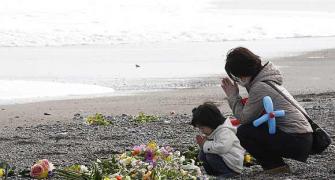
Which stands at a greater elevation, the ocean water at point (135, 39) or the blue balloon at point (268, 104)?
the blue balloon at point (268, 104)

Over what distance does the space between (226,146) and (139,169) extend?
879 millimetres

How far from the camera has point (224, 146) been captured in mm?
5543

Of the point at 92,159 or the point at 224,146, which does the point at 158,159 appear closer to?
the point at 224,146

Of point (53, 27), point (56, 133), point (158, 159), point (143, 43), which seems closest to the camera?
point (158, 159)

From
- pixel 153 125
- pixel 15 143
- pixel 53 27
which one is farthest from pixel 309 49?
pixel 15 143

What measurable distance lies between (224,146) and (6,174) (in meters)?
1.52

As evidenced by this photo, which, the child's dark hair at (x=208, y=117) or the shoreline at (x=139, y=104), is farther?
the shoreline at (x=139, y=104)

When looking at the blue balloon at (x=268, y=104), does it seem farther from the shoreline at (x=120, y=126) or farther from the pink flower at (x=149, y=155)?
the pink flower at (x=149, y=155)

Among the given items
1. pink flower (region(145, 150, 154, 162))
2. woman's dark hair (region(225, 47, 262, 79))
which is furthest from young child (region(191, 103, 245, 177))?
pink flower (region(145, 150, 154, 162))

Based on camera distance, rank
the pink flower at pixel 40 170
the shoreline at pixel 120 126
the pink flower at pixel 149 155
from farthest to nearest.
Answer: the shoreline at pixel 120 126 → the pink flower at pixel 40 170 → the pink flower at pixel 149 155

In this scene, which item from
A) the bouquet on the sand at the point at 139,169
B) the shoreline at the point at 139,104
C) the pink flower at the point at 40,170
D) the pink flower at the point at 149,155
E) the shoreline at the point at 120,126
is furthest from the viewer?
the shoreline at the point at 139,104

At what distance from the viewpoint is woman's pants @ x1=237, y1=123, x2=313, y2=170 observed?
5.58m

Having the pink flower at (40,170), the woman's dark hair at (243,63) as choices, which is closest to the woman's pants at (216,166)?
the woman's dark hair at (243,63)

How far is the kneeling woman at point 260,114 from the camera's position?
5570 millimetres
